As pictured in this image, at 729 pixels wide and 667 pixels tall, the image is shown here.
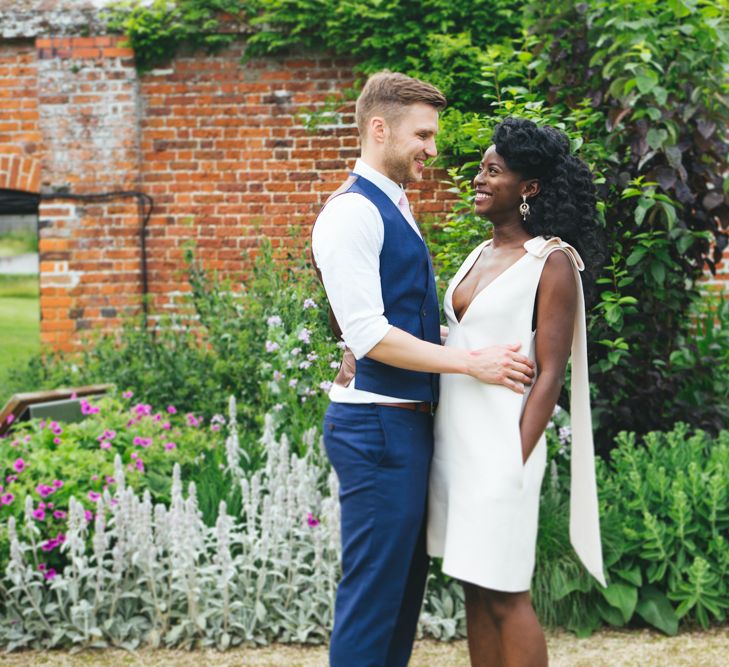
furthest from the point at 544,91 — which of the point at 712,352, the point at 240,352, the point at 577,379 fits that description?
the point at 577,379

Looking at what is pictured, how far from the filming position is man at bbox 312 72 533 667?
91.3 inches

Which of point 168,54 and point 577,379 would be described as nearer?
point 577,379

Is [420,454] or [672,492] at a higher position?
[420,454]

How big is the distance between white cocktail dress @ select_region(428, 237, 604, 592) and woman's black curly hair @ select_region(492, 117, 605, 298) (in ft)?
0.24

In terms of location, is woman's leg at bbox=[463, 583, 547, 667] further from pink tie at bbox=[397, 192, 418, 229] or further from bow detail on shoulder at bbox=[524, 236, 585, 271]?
pink tie at bbox=[397, 192, 418, 229]

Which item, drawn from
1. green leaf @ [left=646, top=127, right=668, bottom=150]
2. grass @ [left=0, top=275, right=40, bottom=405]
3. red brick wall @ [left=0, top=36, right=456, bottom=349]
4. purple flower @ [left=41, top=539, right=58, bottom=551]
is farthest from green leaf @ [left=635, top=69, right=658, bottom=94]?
grass @ [left=0, top=275, right=40, bottom=405]

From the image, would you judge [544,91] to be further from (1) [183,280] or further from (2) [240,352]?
(1) [183,280]

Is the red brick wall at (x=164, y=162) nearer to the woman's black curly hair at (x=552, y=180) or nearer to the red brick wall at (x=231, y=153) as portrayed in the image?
the red brick wall at (x=231, y=153)

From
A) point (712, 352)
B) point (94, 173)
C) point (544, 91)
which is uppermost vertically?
point (544, 91)

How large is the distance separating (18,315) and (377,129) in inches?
225

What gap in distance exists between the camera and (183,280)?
6730mm

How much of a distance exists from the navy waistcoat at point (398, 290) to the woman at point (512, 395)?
13 cm

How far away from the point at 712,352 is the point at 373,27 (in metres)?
3.25

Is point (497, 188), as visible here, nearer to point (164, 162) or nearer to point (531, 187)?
point (531, 187)
